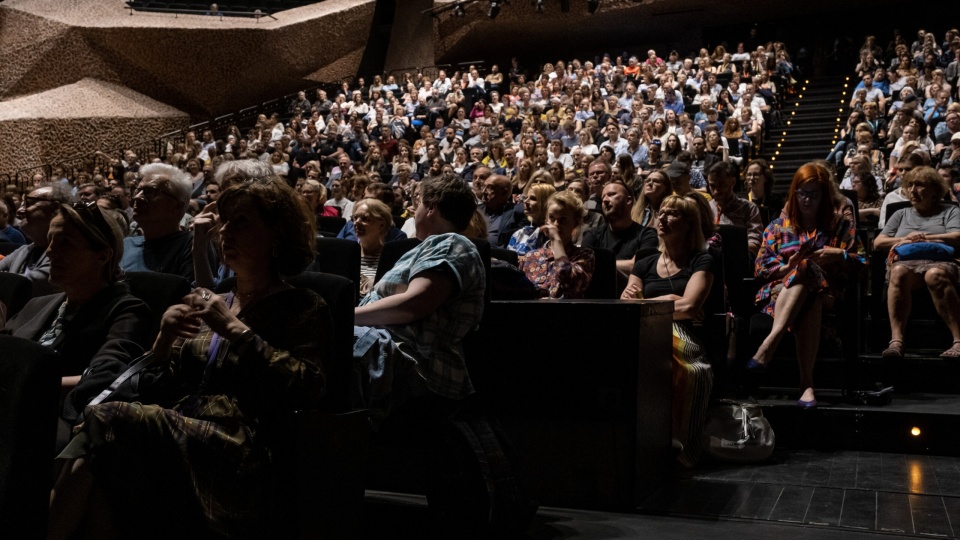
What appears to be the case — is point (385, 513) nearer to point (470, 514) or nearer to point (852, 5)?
point (470, 514)

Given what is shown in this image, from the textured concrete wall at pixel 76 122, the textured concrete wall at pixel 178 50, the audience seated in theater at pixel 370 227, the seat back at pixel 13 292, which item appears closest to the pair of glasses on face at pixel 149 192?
the seat back at pixel 13 292

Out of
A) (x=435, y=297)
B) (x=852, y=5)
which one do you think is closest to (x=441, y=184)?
(x=435, y=297)

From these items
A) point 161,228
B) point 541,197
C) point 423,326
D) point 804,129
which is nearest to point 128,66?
point 804,129

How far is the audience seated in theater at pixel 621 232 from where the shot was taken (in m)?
4.10

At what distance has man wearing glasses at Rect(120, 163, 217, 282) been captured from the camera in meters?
2.95

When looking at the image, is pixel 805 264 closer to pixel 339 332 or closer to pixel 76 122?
pixel 339 332

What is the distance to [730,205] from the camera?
16.1ft

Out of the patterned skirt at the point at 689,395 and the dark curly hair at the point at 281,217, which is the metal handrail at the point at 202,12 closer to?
the patterned skirt at the point at 689,395

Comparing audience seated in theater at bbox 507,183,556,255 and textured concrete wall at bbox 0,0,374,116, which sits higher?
textured concrete wall at bbox 0,0,374,116

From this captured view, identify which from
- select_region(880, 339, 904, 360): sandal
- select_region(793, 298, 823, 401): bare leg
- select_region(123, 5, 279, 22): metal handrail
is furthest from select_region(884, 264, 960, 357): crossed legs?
select_region(123, 5, 279, 22): metal handrail

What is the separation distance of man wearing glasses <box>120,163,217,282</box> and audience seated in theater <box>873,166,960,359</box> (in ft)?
9.37

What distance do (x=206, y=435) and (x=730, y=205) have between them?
3759 mm

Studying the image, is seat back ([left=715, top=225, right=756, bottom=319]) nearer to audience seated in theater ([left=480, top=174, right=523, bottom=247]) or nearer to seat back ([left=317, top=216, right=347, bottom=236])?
audience seated in theater ([left=480, top=174, right=523, bottom=247])

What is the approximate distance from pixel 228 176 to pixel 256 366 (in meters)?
1.12
